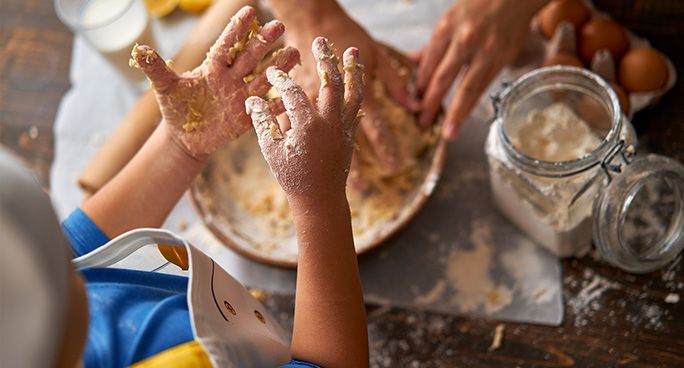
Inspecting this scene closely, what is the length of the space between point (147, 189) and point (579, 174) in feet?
1.49

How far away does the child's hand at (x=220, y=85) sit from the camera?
67 centimetres

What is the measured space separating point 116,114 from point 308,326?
61 centimetres

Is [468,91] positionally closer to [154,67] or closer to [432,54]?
[432,54]

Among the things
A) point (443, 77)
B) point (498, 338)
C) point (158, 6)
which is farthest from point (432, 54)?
point (158, 6)

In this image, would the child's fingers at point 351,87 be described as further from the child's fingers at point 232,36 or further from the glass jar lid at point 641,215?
the glass jar lid at point 641,215

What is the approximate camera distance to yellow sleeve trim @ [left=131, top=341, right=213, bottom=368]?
1.73ft

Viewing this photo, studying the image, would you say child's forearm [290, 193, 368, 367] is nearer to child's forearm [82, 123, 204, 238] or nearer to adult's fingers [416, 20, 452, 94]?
child's forearm [82, 123, 204, 238]

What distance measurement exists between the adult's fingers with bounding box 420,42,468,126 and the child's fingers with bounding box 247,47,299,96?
29 cm

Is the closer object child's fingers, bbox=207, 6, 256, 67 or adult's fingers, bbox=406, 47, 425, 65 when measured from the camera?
child's fingers, bbox=207, 6, 256, 67

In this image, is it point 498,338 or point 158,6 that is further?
point 158,6

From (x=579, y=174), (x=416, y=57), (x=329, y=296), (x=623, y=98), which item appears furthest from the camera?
(x=416, y=57)

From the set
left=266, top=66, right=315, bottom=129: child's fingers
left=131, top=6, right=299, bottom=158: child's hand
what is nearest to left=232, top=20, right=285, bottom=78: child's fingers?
left=131, top=6, right=299, bottom=158: child's hand

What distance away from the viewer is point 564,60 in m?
0.91

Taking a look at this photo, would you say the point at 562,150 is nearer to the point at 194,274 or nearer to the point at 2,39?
the point at 194,274
